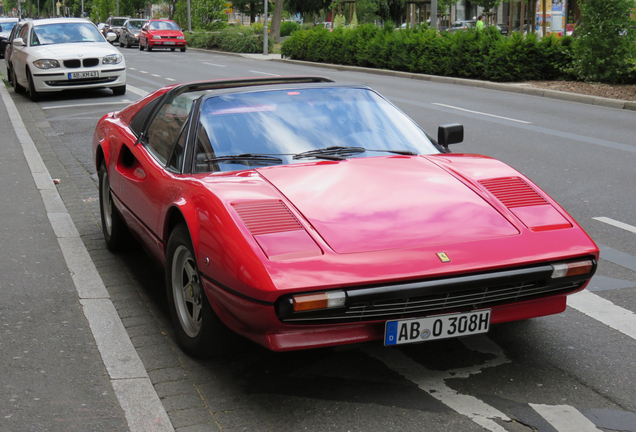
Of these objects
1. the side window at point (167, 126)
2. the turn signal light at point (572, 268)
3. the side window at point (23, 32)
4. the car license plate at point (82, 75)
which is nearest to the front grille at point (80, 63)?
the car license plate at point (82, 75)

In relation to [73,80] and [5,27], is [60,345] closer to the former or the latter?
[73,80]

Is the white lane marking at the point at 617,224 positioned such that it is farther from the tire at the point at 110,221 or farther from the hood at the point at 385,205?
the tire at the point at 110,221

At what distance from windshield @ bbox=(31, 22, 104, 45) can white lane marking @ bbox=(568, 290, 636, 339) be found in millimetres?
14892

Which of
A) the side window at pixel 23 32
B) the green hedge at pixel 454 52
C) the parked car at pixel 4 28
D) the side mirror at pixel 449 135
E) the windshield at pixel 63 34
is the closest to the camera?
the side mirror at pixel 449 135

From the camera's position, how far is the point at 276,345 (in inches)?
124

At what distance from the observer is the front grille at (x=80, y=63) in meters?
16.2

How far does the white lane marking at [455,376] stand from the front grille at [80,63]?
14.0m

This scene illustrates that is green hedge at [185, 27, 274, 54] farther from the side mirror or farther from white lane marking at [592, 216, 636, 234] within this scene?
the side mirror

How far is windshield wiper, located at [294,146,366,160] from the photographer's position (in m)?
4.14

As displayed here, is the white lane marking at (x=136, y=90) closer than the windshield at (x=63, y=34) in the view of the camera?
No

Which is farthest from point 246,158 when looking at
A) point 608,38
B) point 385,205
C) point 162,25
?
point 162,25

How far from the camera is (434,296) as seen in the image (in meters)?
3.21

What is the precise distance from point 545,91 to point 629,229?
496 inches

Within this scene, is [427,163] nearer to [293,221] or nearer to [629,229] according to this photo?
[293,221]
